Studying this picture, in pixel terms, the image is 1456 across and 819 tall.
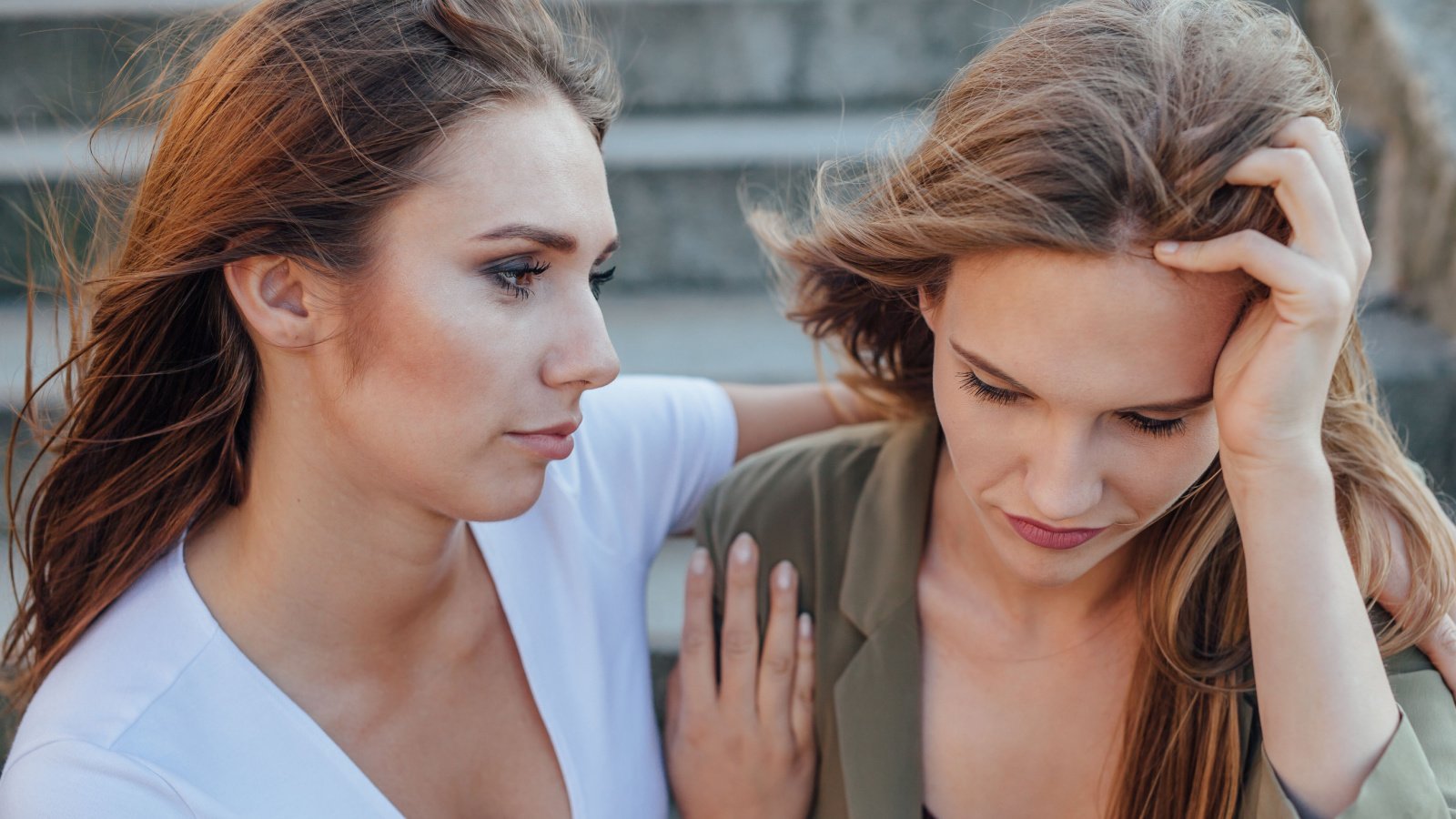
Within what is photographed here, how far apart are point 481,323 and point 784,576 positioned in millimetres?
612

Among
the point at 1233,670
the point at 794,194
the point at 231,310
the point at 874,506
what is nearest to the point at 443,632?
the point at 231,310

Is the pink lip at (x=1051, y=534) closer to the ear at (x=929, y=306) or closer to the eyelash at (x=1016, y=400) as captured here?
the eyelash at (x=1016, y=400)

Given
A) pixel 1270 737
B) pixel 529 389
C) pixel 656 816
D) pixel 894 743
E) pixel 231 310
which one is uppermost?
pixel 231 310

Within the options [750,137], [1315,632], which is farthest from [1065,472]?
[750,137]

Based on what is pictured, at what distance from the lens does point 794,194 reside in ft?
9.77

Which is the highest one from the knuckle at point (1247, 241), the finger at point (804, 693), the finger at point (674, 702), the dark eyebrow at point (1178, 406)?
the knuckle at point (1247, 241)

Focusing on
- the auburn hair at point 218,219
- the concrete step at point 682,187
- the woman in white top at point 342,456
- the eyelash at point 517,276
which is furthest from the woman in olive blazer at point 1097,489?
the concrete step at point 682,187

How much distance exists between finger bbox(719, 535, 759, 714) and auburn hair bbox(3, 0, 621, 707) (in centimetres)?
63

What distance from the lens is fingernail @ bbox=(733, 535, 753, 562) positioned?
171 centimetres

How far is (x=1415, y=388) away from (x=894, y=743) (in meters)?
1.46

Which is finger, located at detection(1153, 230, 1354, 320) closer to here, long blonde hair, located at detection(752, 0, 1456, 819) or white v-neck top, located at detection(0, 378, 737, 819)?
long blonde hair, located at detection(752, 0, 1456, 819)

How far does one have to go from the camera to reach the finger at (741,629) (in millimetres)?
1682

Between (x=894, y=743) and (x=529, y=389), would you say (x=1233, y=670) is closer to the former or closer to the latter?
(x=894, y=743)

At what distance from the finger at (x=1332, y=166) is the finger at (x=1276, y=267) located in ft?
0.18
